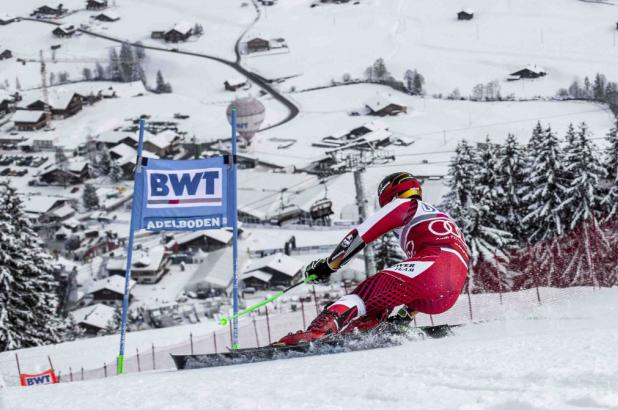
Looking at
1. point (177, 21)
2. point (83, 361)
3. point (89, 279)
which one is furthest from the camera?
point (177, 21)

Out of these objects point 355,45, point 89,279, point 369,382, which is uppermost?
point 355,45

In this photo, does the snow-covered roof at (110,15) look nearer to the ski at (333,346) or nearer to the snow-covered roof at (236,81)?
the snow-covered roof at (236,81)

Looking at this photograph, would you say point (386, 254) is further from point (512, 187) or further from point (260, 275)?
point (260, 275)

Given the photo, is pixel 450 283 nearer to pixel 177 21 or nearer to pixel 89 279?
pixel 89 279

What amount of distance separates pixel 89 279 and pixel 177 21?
69.1 m

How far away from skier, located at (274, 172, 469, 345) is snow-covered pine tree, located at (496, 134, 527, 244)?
17941 millimetres

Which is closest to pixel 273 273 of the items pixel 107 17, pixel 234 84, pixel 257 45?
pixel 234 84

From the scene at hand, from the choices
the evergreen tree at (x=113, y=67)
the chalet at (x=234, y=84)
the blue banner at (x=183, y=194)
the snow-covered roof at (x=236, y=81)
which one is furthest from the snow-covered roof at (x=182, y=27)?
the blue banner at (x=183, y=194)

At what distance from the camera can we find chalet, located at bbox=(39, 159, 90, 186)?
64.0 meters

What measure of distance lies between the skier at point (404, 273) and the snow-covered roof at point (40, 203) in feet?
172

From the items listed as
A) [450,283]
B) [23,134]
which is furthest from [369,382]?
[23,134]

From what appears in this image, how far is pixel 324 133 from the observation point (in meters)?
67.6

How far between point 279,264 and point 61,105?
50.6 meters

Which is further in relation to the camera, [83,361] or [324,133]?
[324,133]
